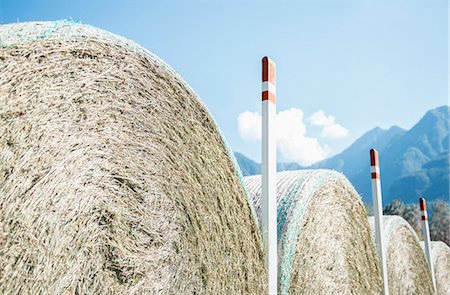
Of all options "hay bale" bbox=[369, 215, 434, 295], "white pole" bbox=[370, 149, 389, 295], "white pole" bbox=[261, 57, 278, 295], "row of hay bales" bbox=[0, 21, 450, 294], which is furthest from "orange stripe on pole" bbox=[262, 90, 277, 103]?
"hay bale" bbox=[369, 215, 434, 295]

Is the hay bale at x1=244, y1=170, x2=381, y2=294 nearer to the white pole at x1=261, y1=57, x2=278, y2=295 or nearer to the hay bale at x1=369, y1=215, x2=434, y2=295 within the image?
the white pole at x1=261, y1=57, x2=278, y2=295

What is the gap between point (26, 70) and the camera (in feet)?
5.98

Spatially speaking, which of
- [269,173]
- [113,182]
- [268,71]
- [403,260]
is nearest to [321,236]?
[269,173]

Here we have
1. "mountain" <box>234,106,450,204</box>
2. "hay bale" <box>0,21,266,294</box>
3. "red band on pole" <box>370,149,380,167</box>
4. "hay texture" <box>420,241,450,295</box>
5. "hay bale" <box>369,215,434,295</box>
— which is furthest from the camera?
"mountain" <box>234,106,450,204</box>

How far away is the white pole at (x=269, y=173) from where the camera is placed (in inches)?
122

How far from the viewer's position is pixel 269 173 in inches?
128

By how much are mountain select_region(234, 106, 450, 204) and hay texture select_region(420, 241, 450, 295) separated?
305 feet

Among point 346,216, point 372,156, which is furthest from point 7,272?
point 372,156

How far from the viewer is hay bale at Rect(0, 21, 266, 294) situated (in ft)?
5.82

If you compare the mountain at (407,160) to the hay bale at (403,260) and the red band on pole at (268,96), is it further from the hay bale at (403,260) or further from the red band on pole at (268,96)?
the red band on pole at (268,96)

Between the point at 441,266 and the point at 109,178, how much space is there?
7.56 meters

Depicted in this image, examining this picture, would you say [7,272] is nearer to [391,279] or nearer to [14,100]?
[14,100]

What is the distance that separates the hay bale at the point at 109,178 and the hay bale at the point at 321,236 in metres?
0.42

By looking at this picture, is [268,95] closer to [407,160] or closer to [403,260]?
[403,260]
